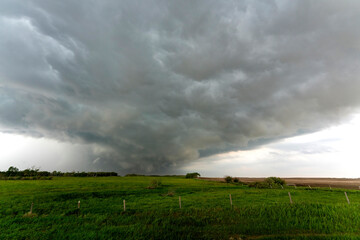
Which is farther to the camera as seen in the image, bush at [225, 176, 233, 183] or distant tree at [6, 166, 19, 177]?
distant tree at [6, 166, 19, 177]

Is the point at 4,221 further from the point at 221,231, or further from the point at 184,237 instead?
the point at 221,231

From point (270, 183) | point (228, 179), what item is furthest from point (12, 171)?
point (270, 183)

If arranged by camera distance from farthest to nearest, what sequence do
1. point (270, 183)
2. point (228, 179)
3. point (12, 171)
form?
point (12, 171), point (228, 179), point (270, 183)

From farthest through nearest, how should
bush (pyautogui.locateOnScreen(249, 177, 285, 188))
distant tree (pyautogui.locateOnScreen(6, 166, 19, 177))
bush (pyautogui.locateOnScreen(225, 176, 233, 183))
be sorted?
distant tree (pyautogui.locateOnScreen(6, 166, 19, 177))
bush (pyautogui.locateOnScreen(225, 176, 233, 183))
bush (pyautogui.locateOnScreen(249, 177, 285, 188))

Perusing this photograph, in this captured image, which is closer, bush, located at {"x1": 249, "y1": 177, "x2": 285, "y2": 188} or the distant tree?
bush, located at {"x1": 249, "y1": 177, "x2": 285, "y2": 188}

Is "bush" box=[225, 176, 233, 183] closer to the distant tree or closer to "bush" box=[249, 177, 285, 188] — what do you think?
"bush" box=[249, 177, 285, 188]

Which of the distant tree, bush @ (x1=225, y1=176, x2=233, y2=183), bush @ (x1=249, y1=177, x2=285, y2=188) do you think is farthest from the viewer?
the distant tree

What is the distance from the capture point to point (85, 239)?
18.0 m

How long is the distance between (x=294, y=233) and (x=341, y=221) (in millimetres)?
8463

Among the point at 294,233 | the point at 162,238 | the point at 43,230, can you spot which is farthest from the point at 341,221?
the point at 43,230

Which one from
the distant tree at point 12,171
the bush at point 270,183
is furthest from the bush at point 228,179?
the distant tree at point 12,171

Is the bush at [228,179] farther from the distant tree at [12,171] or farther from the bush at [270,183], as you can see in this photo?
the distant tree at [12,171]

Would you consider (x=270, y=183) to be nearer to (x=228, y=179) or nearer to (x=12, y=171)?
(x=228, y=179)

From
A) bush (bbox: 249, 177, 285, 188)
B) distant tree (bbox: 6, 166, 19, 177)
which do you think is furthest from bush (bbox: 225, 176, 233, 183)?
distant tree (bbox: 6, 166, 19, 177)
